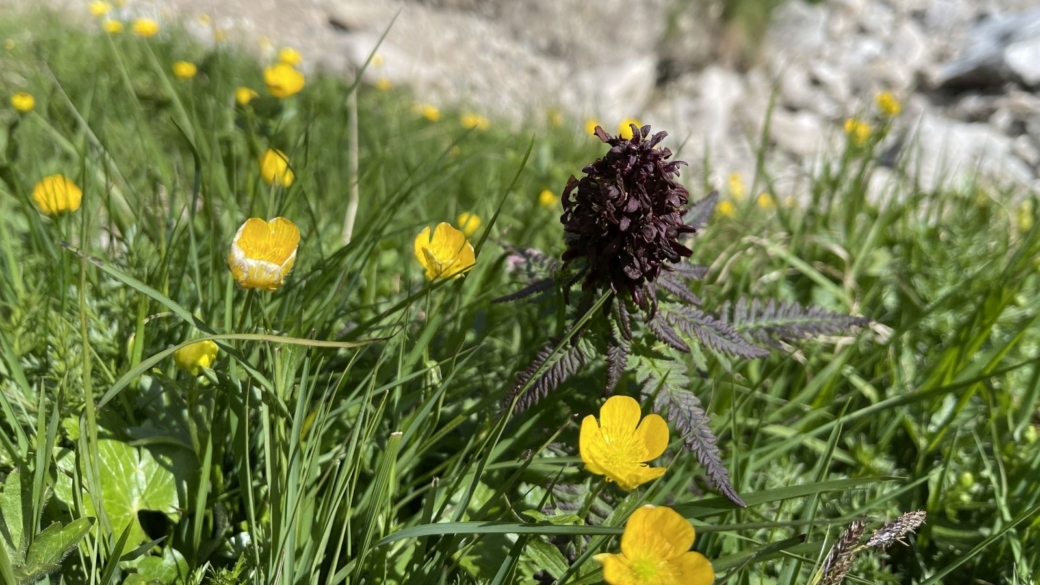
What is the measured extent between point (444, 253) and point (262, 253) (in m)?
0.35

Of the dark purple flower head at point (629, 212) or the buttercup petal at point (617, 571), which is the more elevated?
the dark purple flower head at point (629, 212)

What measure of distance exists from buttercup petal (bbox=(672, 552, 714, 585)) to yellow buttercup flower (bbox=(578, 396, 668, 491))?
12 cm

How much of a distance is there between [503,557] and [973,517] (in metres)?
1.20

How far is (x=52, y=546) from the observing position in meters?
1.06

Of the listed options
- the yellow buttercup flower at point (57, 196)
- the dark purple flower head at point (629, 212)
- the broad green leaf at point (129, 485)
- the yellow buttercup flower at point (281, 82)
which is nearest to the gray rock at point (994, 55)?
the yellow buttercup flower at point (281, 82)

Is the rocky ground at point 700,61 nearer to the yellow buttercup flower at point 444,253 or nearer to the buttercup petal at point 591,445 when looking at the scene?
the yellow buttercup flower at point 444,253

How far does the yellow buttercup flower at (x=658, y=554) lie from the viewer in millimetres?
1009

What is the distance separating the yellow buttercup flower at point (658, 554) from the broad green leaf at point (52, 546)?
76 centimetres

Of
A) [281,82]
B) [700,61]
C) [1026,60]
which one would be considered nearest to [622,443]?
[281,82]

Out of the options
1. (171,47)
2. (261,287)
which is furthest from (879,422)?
(171,47)

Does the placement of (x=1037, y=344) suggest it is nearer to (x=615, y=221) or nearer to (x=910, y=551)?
(x=910, y=551)

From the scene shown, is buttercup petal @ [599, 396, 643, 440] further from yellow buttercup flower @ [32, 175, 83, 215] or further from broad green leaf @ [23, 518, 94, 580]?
yellow buttercup flower @ [32, 175, 83, 215]

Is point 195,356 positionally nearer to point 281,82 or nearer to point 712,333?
point 712,333

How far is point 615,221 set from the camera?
124 cm
